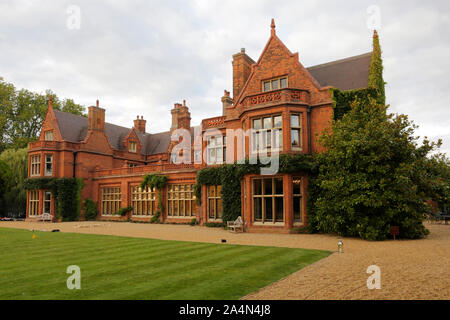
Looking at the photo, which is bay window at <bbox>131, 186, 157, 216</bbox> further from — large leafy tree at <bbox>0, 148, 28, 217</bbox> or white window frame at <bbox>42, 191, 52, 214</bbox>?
large leafy tree at <bbox>0, 148, 28, 217</bbox>

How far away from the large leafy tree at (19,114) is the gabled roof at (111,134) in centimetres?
1376

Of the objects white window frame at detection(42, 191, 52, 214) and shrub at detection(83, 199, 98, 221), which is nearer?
white window frame at detection(42, 191, 52, 214)

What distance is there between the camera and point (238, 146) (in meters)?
19.8

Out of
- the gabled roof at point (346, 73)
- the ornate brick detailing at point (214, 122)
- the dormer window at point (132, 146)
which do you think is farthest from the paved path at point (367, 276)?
the dormer window at point (132, 146)

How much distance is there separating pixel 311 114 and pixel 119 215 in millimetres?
19947

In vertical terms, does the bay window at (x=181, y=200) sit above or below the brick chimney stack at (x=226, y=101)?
below

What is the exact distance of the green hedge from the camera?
2992 cm

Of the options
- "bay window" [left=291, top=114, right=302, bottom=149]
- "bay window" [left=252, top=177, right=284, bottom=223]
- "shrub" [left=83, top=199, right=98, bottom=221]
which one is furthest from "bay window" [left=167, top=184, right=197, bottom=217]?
"bay window" [left=291, top=114, right=302, bottom=149]

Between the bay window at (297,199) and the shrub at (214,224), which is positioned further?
the shrub at (214,224)

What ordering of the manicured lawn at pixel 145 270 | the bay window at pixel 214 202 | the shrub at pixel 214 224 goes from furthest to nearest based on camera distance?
the bay window at pixel 214 202
the shrub at pixel 214 224
the manicured lawn at pixel 145 270

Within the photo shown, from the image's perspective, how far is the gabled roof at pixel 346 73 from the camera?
19.7 meters

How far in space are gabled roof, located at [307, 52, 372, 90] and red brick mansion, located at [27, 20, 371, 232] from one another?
63 millimetres

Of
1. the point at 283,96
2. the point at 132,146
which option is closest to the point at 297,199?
the point at 283,96

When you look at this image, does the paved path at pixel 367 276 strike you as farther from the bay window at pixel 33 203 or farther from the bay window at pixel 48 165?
the bay window at pixel 33 203
